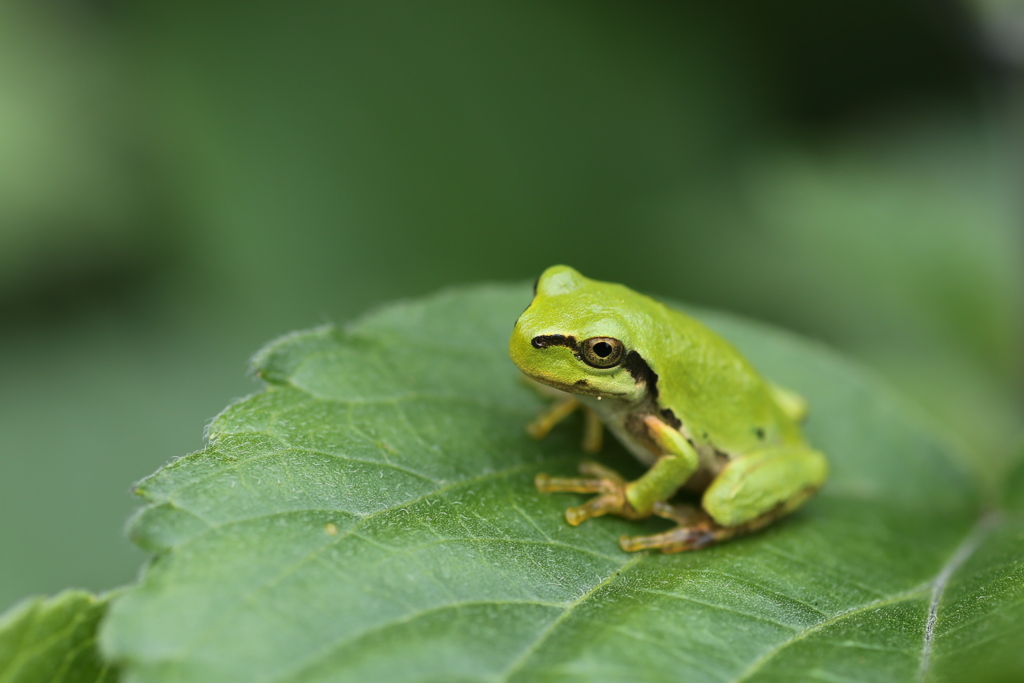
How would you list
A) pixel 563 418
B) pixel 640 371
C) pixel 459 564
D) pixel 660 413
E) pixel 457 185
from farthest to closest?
pixel 457 185 → pixel 563 418 → pixel 660 413 → pixel 640 371 → pixel 459 564

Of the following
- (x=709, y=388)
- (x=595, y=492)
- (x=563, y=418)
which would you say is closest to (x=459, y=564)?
(x=595, y=492)

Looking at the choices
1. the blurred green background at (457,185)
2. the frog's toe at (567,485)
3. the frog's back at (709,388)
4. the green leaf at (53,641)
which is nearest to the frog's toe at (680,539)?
the frog's toe at (567,485)

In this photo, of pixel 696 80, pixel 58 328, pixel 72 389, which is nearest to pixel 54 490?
pixel 72 389

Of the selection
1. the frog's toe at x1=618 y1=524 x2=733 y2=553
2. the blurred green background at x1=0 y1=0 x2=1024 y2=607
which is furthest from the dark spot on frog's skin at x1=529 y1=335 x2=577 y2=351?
the blurred green background at x1=0 y1=0 x2=1024 y2=607

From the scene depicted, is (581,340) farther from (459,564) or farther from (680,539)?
(459,564)

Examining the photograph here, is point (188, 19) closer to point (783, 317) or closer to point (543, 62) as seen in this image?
point (543, 62)

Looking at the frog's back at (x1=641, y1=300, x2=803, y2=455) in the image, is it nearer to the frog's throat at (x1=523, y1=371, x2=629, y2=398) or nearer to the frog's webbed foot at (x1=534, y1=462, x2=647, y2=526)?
the frog's throat at (x1=523, y1=371, x2=629, y2=398)

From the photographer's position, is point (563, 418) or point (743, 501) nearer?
point (743, 501)
